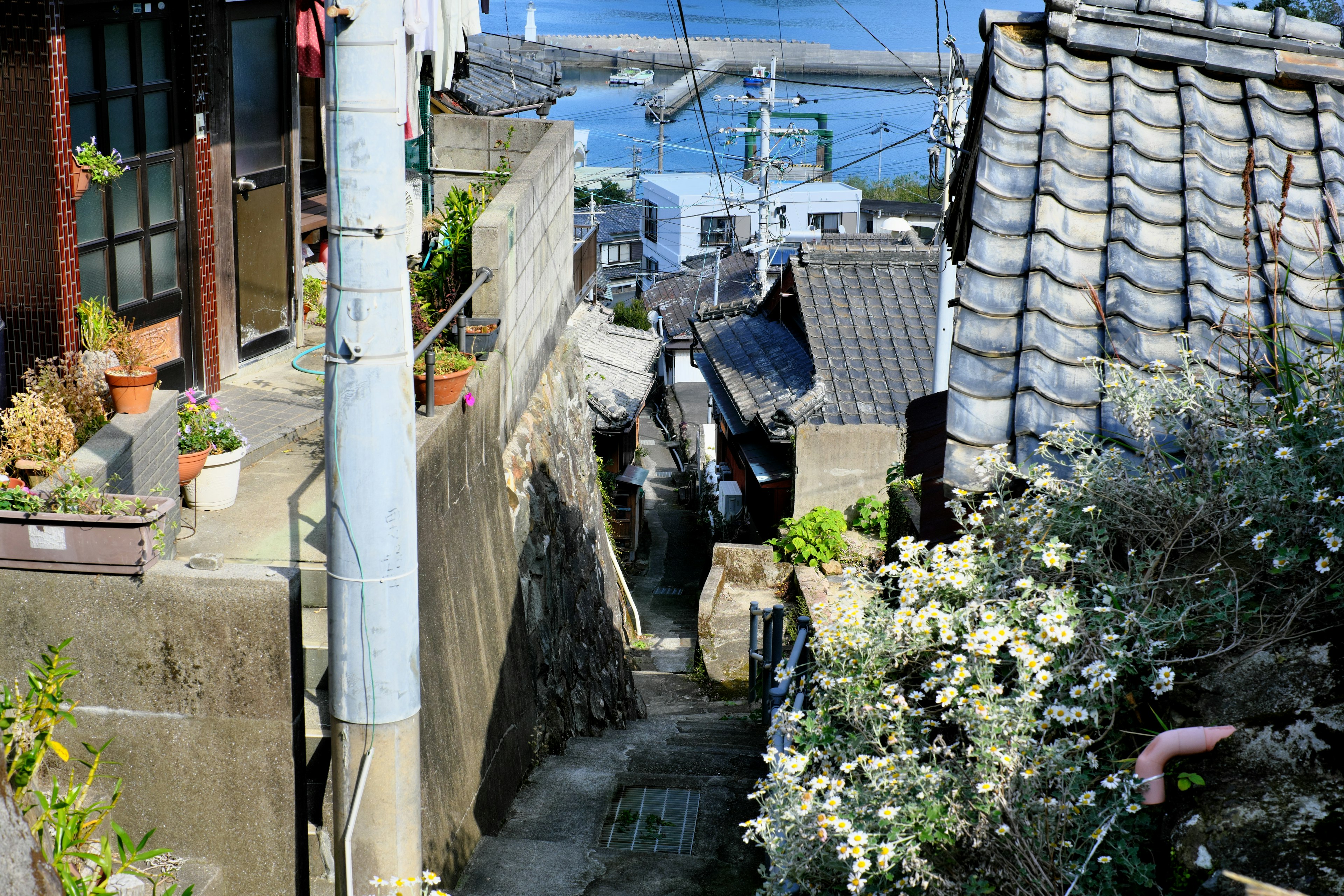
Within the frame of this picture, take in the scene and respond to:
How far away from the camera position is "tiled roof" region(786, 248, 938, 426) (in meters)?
18.9

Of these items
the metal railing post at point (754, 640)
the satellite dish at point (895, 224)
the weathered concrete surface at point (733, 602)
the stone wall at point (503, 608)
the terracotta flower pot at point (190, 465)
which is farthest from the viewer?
the satellite dish at point (895, 224)

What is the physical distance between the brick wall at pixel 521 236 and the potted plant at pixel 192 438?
187 cm

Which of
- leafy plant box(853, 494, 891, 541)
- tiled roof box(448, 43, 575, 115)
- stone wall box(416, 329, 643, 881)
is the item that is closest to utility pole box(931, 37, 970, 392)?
leafy plant box(853, 494, 891, 541)

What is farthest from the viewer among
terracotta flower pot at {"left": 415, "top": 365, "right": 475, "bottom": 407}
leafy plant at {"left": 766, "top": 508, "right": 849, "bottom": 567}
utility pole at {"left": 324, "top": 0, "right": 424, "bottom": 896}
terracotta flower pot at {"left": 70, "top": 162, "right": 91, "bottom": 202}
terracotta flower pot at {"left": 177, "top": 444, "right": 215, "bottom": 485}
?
leafy plant at {"left": 766, "top": 508, "right": 849, "bottom": 567}

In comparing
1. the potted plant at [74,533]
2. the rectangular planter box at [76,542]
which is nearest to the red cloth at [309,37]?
the potted plant at [74,533]

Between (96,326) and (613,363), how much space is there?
1753cm

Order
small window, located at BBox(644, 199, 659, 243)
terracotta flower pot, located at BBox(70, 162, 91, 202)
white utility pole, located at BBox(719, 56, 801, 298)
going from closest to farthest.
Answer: terracotta flower pot, located at BBox(70, 162, 91, 202) < white utility pole, located at BBox(719, 56, 801, 298) < small window, located at BBox(644, 199, 659, 243)

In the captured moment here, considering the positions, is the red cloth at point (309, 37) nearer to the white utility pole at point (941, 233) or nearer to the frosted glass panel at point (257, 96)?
the frosted glass panel at point (257, 96)

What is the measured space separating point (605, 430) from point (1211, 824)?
720 inches

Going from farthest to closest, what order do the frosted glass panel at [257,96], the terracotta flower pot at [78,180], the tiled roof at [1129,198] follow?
the frosted glass panel at [257,96] → the terracotta flower pot at [78,180] → the tiled roof at [1129,198]

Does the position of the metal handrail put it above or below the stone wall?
above

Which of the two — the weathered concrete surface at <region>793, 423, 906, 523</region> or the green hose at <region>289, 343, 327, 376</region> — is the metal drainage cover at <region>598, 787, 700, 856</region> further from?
the weathered concrete surface at <region>793, 423, 906, 523</region>

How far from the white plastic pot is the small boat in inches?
3192

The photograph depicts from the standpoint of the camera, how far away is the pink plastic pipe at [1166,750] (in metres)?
3.01
